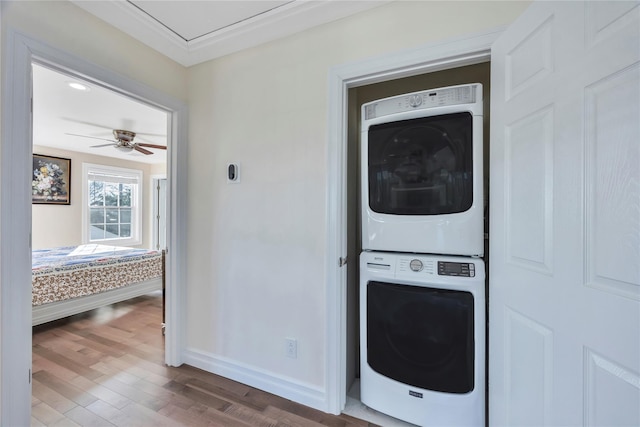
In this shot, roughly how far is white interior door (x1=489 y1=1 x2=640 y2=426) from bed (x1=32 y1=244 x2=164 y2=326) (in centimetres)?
327

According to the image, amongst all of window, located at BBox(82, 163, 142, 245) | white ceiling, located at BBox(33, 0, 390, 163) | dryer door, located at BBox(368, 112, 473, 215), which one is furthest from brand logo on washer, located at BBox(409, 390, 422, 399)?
window, located at BBox(82, 163, 142, 245)

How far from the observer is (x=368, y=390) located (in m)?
1.62

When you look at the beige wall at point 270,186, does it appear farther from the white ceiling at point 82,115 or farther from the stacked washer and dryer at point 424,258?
the white ceiling at point 82,115

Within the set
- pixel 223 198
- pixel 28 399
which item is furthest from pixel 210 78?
pixel 28 399

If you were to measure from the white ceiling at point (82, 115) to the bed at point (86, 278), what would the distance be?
1.70 meters

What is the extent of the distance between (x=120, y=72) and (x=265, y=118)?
0.93 metres

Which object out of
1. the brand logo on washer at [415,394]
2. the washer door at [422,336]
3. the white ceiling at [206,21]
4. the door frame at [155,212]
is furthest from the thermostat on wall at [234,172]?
the door frame at [155,212]

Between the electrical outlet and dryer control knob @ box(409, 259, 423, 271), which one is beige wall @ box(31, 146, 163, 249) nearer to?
the electrical outlet

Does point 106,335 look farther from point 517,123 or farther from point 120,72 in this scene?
point 517,123

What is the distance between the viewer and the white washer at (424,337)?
1.37 metres

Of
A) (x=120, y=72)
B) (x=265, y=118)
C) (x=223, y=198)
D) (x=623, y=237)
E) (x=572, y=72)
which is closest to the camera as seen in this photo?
(x=623, y=237)

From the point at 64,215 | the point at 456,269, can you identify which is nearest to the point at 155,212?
the point at 64,215

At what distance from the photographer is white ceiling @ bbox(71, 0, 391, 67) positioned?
154 centimetres

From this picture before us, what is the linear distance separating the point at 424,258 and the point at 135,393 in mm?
2027
